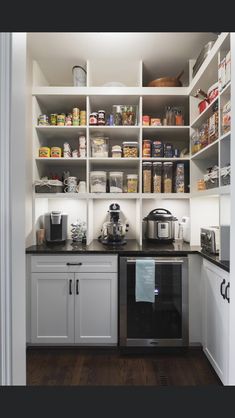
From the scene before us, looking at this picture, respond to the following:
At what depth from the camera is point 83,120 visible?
94.1 inches

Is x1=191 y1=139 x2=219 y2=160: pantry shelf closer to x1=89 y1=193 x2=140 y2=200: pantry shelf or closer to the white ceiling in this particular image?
x1=89 y1=193 x2=140 y2=200: pantry shelf

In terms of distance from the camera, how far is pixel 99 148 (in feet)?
7.91

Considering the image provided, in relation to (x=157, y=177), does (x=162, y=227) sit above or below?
below

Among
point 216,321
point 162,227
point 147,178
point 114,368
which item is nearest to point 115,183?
point 147,178

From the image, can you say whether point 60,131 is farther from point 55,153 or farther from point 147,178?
point 147,178

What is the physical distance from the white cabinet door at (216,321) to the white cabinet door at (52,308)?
112 centimetres

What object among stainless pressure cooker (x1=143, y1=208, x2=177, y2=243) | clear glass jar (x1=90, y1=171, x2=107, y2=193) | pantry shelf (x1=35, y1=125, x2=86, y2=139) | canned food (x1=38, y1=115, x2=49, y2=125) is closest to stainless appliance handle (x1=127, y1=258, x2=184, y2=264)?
stainless pressure cooker (x1=143, y1=208, x2=177, y2=243)

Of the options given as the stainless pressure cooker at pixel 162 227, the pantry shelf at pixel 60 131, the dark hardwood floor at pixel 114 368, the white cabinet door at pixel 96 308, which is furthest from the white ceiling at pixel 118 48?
the dark hardwood floor at pixel 114 368

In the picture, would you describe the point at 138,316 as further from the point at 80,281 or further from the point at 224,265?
the point at 224,265

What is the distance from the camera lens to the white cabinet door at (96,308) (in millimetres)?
2090

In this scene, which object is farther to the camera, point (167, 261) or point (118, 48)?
point (118, 48)

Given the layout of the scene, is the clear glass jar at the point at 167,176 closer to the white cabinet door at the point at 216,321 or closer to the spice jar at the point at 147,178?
the spice jar at the point at 147,178

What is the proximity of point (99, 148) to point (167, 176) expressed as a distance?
28.7 inches

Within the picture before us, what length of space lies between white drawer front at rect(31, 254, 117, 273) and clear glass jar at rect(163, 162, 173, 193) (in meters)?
0.86
